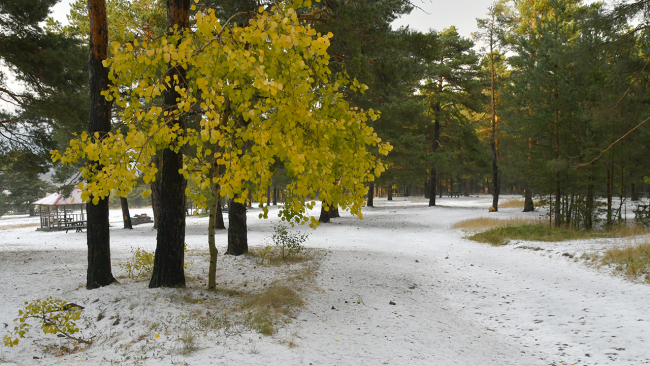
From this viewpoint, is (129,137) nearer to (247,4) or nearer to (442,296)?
(442,296)

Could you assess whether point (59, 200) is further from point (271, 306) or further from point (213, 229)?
point (271, 306)

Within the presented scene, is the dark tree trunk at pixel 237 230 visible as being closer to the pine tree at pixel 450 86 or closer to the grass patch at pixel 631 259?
the grass patch at pixel 631 259

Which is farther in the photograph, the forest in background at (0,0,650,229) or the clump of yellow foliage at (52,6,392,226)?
the forest in background at (0,0,650,229)

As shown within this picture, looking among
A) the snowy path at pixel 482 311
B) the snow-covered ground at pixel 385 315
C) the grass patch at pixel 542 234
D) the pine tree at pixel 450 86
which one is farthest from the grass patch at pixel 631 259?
the pine tree at pixel 450 86

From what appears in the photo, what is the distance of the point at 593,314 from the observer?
17.6 feet

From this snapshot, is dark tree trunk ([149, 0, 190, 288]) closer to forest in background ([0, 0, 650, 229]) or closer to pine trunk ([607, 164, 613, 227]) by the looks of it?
forest in background ([0, 0, 650, 229])

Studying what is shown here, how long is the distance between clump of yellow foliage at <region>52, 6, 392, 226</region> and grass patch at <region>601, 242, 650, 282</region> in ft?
20.9

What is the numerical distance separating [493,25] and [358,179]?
2251 centimetres

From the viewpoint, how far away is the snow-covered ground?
389 centimetres

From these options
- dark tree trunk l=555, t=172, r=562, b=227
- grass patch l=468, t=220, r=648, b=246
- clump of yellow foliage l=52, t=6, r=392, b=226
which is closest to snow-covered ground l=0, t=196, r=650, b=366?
clump of yellow foliage l=52, t=6, r=392, b=226

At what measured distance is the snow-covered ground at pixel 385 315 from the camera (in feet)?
12.8

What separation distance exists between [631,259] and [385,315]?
598 centimetres

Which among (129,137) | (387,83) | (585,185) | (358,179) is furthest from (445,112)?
(129,137)

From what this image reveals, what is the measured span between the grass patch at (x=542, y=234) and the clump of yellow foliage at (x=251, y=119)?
9.57 meters
